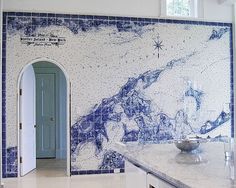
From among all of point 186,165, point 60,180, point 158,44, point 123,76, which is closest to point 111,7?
point 158,44

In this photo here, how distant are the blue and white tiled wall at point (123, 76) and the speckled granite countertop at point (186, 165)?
3602mm

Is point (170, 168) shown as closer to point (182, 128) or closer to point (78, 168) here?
point (78, 168)

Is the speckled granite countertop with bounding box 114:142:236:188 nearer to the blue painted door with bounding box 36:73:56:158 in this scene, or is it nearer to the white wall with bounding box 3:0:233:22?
the white wall with bounding box 3:0:233:22

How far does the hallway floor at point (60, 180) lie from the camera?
5.91 m

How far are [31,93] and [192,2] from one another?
403cm

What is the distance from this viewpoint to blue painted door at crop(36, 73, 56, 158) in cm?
913

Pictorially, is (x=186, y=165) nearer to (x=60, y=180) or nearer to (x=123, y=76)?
(x=60, y=180)

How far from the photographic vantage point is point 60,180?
6.32 m

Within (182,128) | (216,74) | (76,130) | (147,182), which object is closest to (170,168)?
(147,182)

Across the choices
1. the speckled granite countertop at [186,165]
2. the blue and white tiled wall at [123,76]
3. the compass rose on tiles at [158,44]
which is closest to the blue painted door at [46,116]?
the blue and white tiled wall at [123,76]

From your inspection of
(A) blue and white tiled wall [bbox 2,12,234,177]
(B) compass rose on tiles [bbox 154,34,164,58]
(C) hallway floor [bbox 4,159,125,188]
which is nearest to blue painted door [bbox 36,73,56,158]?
(C) hallway floor [bbox 4,159,125,188]

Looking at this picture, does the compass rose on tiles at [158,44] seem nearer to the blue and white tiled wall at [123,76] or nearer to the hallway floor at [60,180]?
the blue and white tiled wall at [123,76]

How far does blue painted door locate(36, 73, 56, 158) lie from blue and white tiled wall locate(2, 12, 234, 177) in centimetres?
258

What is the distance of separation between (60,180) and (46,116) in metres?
3.14
